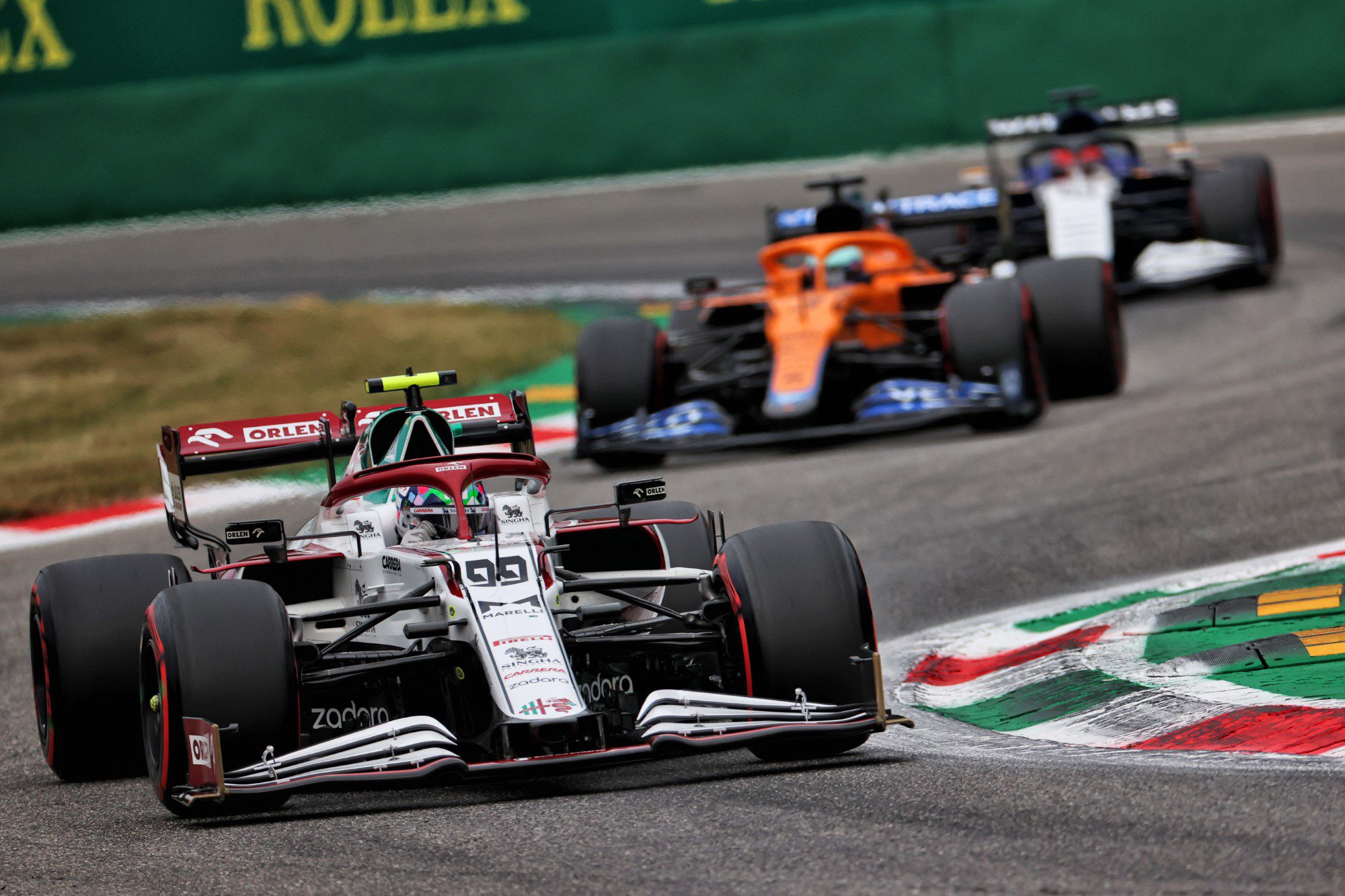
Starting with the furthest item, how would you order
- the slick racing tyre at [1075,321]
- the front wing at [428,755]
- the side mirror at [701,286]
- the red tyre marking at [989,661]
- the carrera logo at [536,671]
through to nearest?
1. the side mirror at [701,286]
2. the slick racing tyre at [1075,321]
3. the red tyre marking at [989,661]
4. the carrera logo at [536,671]
5. the front wing at [428,755]

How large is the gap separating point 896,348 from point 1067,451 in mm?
2034

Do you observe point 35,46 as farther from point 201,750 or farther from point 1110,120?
point 201,750

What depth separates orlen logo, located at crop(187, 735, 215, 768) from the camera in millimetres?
6299

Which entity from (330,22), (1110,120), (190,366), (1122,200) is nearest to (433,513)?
(1122,200)

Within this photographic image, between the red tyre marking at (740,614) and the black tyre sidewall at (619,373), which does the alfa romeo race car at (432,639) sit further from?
the black tyre sidewall at (619,373)

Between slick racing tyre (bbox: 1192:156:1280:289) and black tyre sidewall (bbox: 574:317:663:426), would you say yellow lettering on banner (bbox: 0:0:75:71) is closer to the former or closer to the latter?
black tyre sidewall (bbox: 574:317:663:426)

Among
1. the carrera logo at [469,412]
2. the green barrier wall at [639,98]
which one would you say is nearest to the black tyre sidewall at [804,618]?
the carrera logo at [469,412]

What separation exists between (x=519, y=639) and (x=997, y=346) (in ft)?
26.5

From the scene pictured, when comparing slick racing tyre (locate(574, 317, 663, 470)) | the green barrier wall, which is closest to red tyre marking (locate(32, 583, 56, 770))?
slick racing tyre (locate(574, 317, 663, 470))

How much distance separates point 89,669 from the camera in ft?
24.9

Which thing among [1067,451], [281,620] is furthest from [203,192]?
[281,620]

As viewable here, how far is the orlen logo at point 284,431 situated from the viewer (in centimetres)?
865

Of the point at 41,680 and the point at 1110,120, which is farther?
the point at 1110,120

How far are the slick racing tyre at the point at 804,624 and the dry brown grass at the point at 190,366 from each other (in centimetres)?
906
